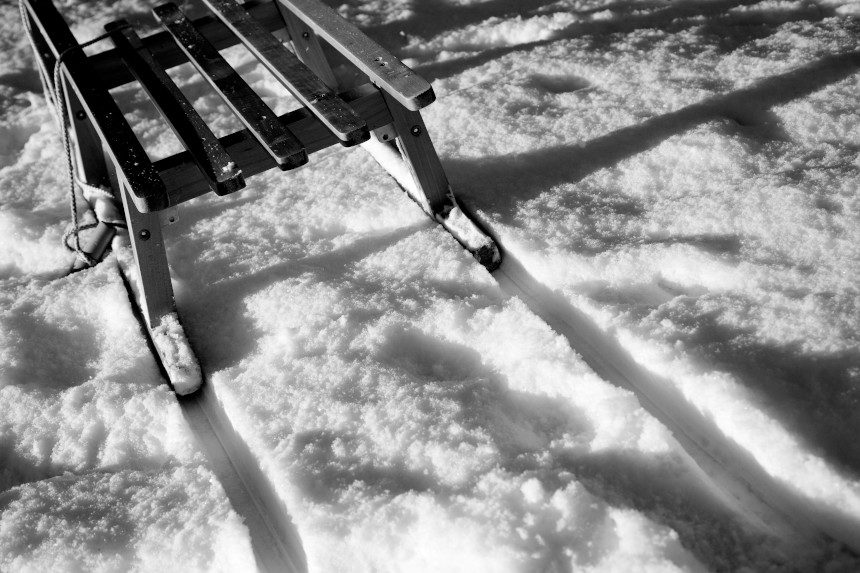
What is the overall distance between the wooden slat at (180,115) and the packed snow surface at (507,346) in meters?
0.48

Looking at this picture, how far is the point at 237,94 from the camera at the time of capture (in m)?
1.71

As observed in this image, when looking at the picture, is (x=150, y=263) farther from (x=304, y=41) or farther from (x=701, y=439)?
(x=701, y=439)

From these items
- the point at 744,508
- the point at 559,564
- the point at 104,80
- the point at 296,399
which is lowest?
the point at 744,508

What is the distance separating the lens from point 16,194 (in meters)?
2.43

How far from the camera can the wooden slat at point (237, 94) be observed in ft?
4.96

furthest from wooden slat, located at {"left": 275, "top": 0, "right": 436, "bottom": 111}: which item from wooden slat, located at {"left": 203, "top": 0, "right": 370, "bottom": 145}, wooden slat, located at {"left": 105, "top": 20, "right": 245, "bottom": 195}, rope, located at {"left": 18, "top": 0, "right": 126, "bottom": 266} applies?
rope, located at {"left": 18, "top": 0, "right": 126, "bottom": 266}

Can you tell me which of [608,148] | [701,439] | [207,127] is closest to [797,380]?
[701,439]

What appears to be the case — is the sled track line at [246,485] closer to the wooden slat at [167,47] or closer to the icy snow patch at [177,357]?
the icy snow patch at [177,357]

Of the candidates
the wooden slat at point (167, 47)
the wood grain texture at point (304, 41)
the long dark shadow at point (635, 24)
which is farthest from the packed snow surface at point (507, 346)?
the wooden slat at point (167, 47)

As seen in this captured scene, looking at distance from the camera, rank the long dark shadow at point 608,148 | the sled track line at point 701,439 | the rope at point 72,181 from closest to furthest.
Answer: the sled track line at point 701,439, the rope at point 72,181, the long dark shadow at point 608,148

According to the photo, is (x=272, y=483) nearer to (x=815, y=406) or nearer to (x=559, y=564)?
(x=559, y=564)

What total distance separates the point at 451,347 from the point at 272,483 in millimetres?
540

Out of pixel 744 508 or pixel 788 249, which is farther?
pixel 788 249

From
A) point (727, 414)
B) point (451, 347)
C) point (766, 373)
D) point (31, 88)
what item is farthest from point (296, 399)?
point (31, 88)
